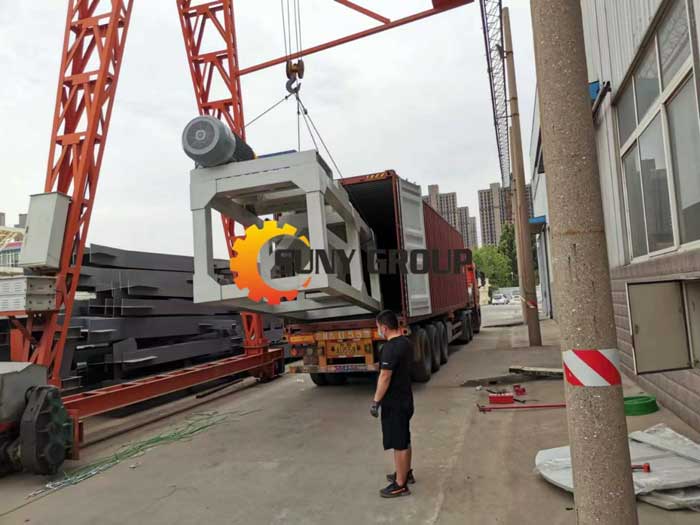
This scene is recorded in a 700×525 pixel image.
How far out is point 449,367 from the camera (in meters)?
11.2

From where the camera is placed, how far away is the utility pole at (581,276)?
2328 mm

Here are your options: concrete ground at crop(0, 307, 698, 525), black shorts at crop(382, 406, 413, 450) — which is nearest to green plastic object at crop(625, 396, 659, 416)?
concrete ground at crop(0, 307, 698, 525)

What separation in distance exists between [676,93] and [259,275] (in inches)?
178

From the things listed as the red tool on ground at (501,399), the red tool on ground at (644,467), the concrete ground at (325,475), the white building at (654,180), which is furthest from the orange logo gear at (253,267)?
the red tool on ground at (644,467)

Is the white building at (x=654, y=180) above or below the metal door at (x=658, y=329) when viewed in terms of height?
above

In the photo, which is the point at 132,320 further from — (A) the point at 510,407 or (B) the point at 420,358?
(A) the point at 510,407

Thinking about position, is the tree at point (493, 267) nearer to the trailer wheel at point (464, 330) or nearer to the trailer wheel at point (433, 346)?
the trailer wheel at point (464, 330)

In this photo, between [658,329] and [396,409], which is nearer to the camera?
[658,329]

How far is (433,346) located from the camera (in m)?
10.4

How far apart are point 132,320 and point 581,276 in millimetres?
8482

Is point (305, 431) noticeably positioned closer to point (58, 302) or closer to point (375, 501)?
point (375, 501)

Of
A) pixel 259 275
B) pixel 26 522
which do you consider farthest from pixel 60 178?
pixel 26 522

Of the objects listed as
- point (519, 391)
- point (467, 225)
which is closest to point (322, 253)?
point (519, 391)

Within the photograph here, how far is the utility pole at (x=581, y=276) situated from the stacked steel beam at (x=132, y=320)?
18.8 feet
